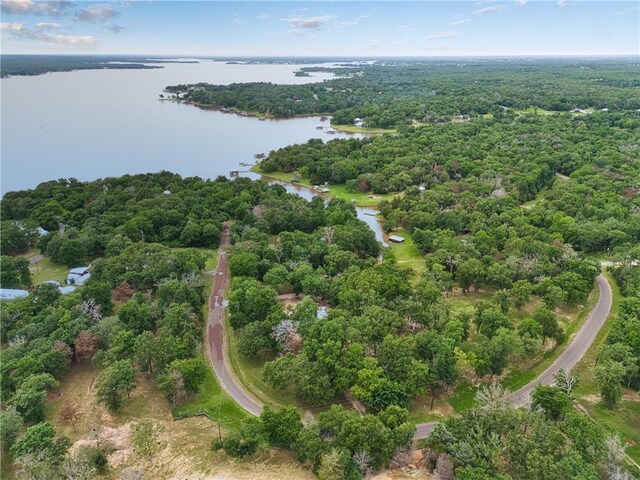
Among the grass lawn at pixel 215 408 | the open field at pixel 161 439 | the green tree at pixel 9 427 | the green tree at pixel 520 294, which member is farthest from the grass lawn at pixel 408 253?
the green tree at pixel 9 427

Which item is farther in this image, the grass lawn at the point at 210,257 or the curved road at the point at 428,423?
the grass lawn at the point at 210,257

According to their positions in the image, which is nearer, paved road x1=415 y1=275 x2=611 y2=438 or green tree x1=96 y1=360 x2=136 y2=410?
green tree x1=96 y1=360 x2=136 y2=410

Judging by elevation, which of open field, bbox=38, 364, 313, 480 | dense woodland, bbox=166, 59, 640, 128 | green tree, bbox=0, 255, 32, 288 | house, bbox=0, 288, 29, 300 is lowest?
open field, bbox=38, 364, 313, 480

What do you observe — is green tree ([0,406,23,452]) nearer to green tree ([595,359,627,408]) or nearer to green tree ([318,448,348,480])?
green tree ([318,448,348,480])

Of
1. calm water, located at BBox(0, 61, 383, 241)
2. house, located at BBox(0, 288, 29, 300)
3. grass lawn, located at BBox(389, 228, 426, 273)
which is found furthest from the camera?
calm water, located at BBox(0, 61, 383, 241)

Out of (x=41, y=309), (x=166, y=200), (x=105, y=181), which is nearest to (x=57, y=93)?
(x=105, y=181)

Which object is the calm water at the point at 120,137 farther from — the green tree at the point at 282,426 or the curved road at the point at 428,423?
the green tree at the point at 282,426

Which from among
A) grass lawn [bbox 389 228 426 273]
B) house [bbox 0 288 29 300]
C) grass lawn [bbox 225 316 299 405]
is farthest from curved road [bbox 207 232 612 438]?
house [bbox 0 288 29 300]
